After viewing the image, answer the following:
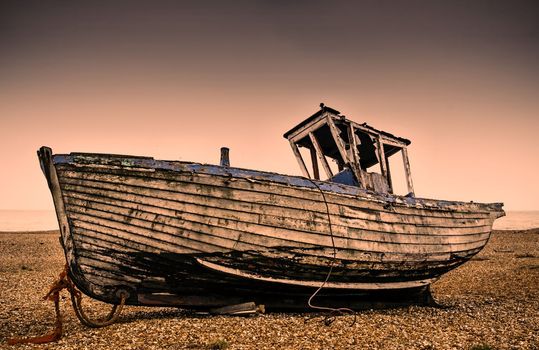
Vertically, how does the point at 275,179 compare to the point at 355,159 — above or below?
below

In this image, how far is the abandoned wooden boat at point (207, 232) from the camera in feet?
18.4

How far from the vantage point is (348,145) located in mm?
8406

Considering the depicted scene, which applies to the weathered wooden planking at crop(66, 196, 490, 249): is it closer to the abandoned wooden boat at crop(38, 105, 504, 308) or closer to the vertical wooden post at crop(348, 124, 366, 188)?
the abandoned wooden boat at crop(38, 105, 504, 308)

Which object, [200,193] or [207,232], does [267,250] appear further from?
[200,193]

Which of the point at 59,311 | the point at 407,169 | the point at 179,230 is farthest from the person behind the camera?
the point at 407,169

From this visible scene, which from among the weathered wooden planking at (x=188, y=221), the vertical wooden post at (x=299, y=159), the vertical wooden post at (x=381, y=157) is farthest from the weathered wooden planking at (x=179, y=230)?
the vertical wooden post at (x=381, y=157)

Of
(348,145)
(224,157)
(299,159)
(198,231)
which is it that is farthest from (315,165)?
(198,231)

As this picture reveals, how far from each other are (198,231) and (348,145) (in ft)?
14.3

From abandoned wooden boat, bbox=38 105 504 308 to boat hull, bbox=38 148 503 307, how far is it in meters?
0.02

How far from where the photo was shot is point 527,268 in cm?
1477

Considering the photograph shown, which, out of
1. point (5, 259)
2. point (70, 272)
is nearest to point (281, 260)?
point (70, 272)

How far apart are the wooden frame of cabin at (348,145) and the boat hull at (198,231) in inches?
73.4

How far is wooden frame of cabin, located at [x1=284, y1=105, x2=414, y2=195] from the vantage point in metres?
8.16

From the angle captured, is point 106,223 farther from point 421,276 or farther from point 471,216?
point 471,216
